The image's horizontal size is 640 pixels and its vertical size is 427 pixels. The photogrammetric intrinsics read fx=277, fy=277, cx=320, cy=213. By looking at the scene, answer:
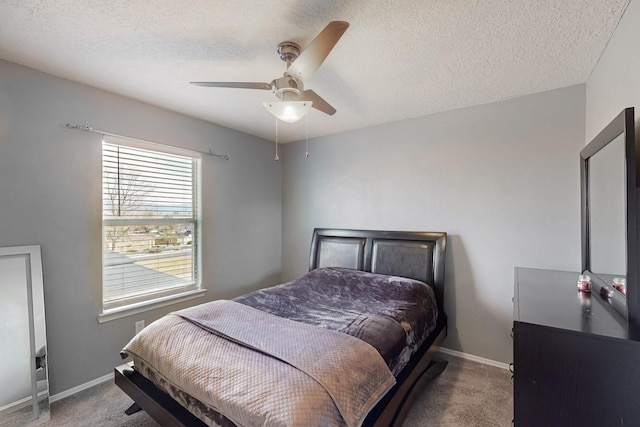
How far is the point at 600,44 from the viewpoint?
1.70 m

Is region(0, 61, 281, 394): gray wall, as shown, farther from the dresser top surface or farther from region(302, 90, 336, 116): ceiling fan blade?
the dresser top surface

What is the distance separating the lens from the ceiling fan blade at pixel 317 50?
1.25 m

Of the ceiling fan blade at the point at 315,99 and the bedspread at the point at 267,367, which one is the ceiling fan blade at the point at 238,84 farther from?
the bedspread at the point at 267,367

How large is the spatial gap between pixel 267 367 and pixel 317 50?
1573 millimetres

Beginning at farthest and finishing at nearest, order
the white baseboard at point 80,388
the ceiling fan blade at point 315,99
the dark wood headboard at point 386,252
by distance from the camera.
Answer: the dark wood headboard at point 386,252 → the white baseboard at point 80,388 → the ceiling fan blade at point 315,99

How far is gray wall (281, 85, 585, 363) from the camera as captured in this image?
7.59ft

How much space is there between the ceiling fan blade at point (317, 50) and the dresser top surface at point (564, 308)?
1547 mm

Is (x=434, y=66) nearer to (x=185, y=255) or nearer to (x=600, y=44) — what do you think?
(x=600, y=44)

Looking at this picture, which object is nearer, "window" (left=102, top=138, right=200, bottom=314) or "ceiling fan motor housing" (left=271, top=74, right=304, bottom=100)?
"ceiling fan motor housing" (left=271, top=74, right=304, bottom=100)

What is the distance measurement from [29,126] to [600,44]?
3.85m

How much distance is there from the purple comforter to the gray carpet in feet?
1.38

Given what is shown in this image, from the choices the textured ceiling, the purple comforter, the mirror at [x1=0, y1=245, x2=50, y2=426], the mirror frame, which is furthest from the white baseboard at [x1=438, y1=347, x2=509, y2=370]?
the mirror at [x1=0, y1=245, x2=50, y2=426]

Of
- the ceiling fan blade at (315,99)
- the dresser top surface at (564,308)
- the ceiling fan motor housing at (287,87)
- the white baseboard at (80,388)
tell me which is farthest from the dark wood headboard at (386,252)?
the white baseboard at (80,388)

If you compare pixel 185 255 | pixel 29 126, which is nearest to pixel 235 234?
pixel 185 255
